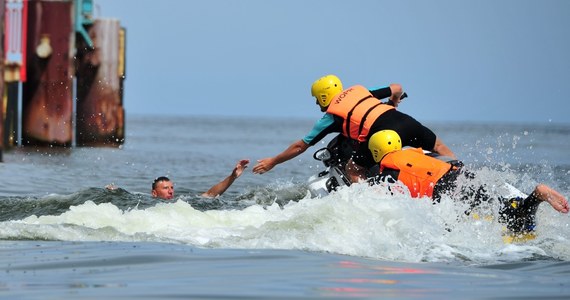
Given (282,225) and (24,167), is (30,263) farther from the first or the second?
(24,167)

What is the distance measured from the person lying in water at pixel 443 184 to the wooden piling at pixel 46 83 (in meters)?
15.3

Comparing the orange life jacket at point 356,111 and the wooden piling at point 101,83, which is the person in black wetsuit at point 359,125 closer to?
the orange life jacket at point 356,111

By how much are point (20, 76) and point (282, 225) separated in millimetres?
15338

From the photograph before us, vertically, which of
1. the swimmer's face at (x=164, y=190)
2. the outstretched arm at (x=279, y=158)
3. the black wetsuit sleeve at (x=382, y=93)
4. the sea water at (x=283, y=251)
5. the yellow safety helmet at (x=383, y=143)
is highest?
the black wetsuit sleeve at (x=382, y=93)

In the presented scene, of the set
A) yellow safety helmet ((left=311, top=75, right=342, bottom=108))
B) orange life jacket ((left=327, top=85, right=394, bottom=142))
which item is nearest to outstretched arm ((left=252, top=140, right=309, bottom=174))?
orange life jacket ((left=327, top=85, right=394, bottom=142))

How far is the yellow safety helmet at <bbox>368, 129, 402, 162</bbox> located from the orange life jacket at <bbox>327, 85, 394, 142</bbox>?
834mm

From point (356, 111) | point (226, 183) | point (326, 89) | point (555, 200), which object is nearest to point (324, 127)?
point (356, 111)

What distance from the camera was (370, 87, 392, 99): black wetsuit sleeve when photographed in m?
13.5

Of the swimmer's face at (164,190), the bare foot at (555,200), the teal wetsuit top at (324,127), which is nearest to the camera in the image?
the bare foot at (555,200)

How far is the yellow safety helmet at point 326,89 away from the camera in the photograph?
42.4 feet

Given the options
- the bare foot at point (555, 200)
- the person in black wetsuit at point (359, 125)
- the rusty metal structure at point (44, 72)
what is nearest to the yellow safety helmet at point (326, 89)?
the person in black wetsuit at point (359, 125)

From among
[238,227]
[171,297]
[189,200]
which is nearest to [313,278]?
[171,297]

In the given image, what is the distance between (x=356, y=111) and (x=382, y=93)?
1.27 metres

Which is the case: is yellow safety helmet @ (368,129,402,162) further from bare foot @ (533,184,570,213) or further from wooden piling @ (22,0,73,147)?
wooden piling @ (22,0,73,147)
